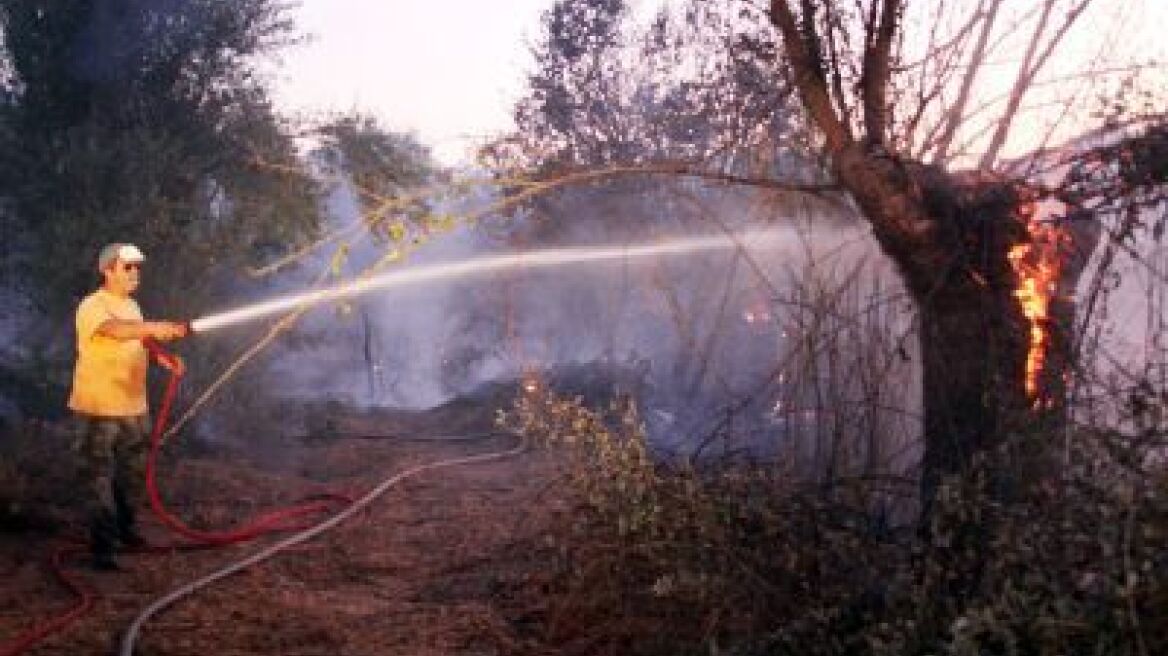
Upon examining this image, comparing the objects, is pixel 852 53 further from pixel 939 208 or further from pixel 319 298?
pixel 319 298

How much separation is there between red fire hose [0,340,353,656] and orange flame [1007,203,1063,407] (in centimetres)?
552

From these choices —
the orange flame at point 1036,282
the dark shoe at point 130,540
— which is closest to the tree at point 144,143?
the dark shoe at point 130,540

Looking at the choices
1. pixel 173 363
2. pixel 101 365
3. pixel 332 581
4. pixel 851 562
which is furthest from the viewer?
pixel 173 363

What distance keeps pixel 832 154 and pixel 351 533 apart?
213 inches

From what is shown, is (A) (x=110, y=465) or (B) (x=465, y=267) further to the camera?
(A) (x=110, y=465)

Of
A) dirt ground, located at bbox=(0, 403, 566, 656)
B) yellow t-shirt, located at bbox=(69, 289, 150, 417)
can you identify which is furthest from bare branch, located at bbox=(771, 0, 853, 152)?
yellow t-shirt, located at bbox=(69, 289, 150, 417)

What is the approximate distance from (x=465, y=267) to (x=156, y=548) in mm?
3291

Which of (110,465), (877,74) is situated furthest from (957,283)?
(110,465)

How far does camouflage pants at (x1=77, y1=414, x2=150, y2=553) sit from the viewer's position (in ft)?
27.2

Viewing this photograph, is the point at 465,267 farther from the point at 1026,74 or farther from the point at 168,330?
the point at 1026,74

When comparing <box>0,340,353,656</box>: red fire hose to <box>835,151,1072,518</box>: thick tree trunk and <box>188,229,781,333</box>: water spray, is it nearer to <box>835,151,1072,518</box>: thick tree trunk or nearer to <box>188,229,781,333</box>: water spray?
<box>188,229,781,333</box>: water spray

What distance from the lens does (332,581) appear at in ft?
26.5

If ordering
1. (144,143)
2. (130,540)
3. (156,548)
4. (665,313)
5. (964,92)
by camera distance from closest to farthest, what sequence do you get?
(964,92)
(156,548)
(130,540)
(144,143)
(665,313)

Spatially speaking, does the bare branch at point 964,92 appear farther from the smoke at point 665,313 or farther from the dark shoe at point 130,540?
the dark shoe at point 130,540
